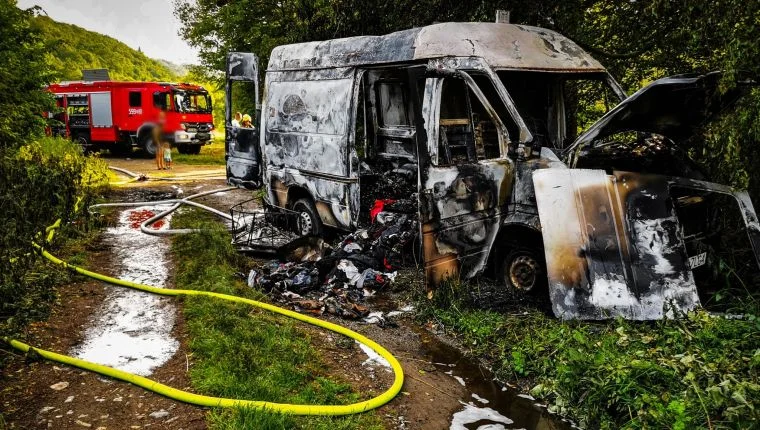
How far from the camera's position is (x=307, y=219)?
25.0 ft

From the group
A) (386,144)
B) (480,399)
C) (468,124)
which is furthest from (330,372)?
(386,144)

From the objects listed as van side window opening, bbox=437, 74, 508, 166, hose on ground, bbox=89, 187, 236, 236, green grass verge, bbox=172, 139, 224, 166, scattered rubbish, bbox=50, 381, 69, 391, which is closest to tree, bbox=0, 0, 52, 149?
hose on ground, bbox=89, 187, 236, 236

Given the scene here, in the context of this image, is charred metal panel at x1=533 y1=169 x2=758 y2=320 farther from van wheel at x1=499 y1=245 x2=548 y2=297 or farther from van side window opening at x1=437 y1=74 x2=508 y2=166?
van side window opening at x1=437 y1=74 x2=508 y2=166

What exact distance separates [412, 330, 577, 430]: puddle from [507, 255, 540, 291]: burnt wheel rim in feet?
3.66

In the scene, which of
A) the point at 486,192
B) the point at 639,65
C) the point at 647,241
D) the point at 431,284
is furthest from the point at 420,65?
the point at 639,65

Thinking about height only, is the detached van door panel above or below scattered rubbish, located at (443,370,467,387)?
above

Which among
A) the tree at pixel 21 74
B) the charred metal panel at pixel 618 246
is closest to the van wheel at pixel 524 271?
the charred metal panel at pixel 618 246

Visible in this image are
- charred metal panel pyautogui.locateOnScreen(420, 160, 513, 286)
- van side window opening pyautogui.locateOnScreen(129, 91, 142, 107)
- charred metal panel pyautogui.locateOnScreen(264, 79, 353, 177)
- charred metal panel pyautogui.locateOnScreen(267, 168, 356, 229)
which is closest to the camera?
charred metal panel pyautogui.locateOnScreen(420, 160, 513, 286)

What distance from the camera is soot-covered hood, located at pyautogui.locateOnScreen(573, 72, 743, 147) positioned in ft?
14.2

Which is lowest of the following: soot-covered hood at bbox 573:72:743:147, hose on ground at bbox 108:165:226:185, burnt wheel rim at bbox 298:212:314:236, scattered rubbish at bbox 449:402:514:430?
scattered rubbish at bbox 449:402:514:430

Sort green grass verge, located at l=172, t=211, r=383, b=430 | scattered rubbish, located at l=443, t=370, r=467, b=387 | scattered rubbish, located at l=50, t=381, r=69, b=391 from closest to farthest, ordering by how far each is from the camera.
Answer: green grass verge, located at l=172, t=211, r=383, b=430
scattered rubbish, located at l=50, t=381, r=69, b=391
scattered rubbish, located at l=443, t=370, r=467, b=387

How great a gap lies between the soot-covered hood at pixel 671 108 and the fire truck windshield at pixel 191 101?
702 inches

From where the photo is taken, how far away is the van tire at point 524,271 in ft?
16.6

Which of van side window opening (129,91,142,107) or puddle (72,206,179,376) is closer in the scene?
puddle (72,206,179,376)
